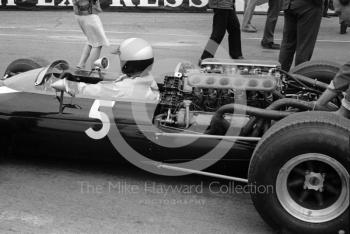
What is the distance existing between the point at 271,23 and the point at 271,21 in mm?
51

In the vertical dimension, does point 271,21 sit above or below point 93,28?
below

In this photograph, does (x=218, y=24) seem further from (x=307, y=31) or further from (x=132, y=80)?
(x=132, y=80)

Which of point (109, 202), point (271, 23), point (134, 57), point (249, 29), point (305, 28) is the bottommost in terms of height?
point (249, 29)

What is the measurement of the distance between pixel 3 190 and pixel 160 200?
1169mm

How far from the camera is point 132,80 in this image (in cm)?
425

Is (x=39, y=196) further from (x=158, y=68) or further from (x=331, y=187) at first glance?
(x=158, y=68)

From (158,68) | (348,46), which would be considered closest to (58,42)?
(158,68)

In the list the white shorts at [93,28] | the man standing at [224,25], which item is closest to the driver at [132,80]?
the white shorts at [93,28]

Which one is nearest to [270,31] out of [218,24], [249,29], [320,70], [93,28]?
[249,29]

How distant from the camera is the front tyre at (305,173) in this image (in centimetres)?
314

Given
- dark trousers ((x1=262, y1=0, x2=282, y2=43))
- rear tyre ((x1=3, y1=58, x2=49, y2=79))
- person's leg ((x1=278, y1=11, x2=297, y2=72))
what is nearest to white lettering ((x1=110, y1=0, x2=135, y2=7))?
dark trousers ((x1=262, y1=0, x2=282, y2=43))

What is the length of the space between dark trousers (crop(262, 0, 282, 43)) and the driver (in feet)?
17.8

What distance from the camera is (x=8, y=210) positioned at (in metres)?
3.68

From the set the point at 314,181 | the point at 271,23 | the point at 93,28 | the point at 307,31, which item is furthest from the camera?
the point at 271,23
